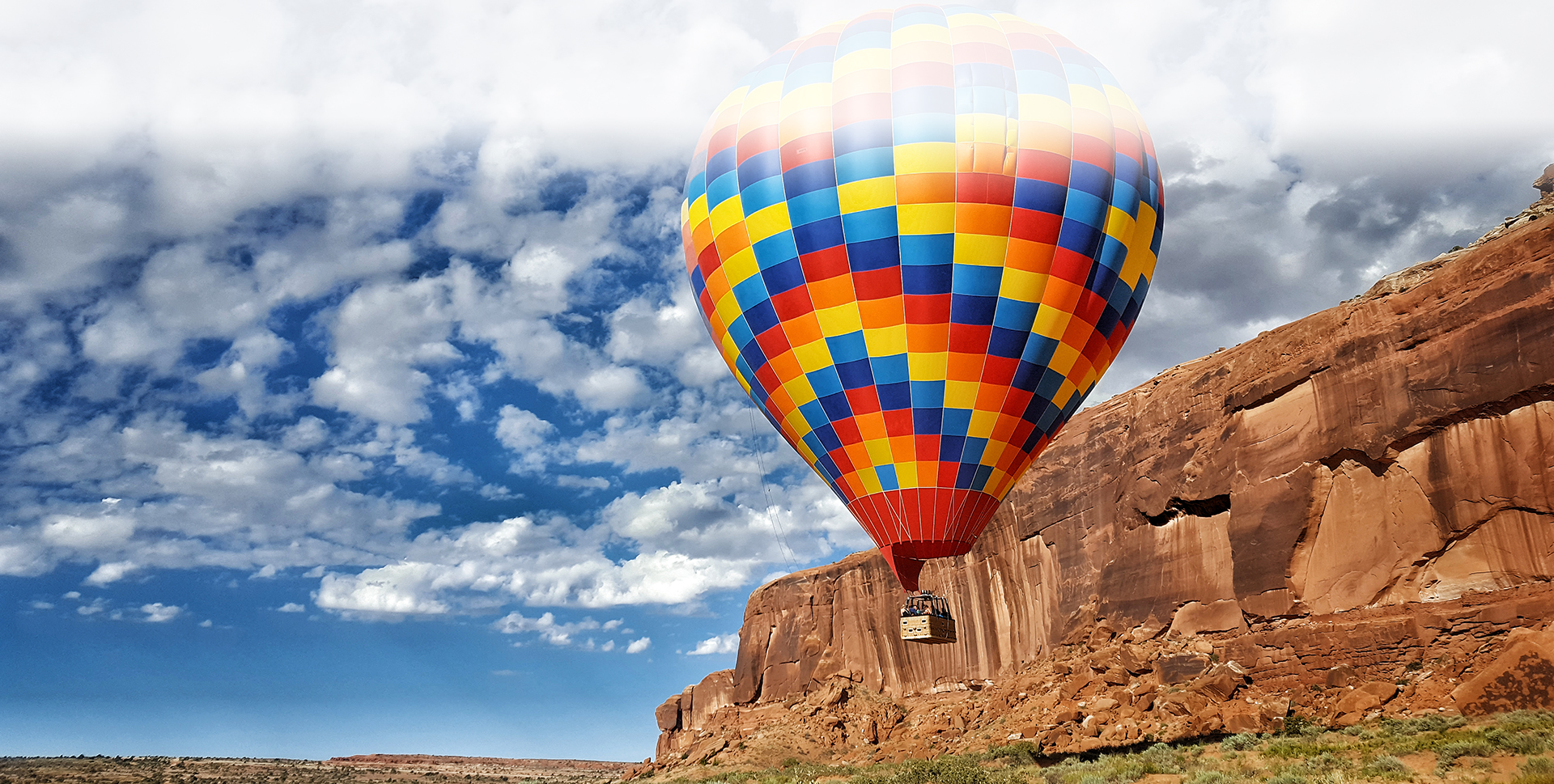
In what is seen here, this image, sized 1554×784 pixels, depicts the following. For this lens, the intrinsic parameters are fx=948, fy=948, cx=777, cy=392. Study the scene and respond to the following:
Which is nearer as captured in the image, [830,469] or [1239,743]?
[830,469]

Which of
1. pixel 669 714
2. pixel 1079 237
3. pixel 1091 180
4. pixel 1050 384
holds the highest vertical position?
pixel 1091 180

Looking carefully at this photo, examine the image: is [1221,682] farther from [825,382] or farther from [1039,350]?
[825,382]

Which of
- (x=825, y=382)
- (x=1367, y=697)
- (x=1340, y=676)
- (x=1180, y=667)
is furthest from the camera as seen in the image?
(x=1180, y=667)

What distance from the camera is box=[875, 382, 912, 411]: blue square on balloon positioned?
16.7 metres

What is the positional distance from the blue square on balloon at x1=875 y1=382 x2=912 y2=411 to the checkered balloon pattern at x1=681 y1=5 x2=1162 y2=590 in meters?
0.03

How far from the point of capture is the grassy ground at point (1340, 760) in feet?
52.0

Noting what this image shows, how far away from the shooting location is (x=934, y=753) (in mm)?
38781

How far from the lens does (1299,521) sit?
98.8 ft

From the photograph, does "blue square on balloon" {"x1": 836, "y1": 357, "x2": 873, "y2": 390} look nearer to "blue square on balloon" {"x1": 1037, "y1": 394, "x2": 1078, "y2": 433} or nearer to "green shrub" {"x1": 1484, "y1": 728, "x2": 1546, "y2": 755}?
"blue square on balloon" {"x1": 1037, "y1": 394, "x2": 1078, "y2": 433}

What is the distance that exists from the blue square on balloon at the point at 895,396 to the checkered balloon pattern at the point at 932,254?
0.03 m

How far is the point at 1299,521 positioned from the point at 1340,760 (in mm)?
13530

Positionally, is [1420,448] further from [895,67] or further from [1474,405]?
[895,67]

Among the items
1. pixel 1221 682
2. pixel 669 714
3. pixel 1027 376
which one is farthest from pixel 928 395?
pixel 669 714

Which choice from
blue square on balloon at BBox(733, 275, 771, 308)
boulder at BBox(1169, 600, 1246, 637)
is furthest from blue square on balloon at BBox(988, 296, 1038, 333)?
boulder at BBox(1169, 600, 1246, 637)
